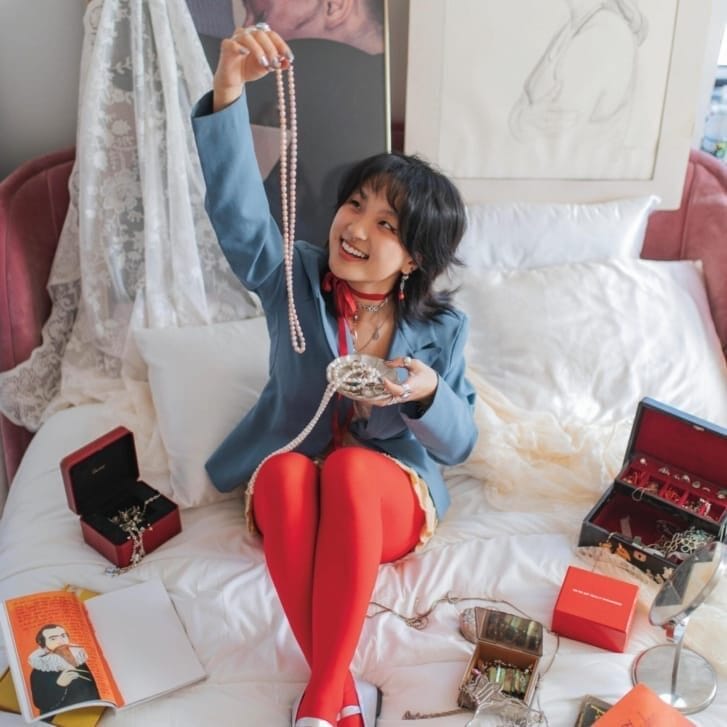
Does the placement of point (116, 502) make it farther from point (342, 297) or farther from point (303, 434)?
point (342, 297)

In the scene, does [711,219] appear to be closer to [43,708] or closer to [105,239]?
[105,239]

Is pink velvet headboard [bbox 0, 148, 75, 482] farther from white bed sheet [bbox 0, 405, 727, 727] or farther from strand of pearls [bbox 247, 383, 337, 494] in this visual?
strand of pearls [bbox 247, 383, 337, 494]

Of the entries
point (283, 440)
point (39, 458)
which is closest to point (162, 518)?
point (283, 440)

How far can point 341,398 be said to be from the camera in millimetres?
1436

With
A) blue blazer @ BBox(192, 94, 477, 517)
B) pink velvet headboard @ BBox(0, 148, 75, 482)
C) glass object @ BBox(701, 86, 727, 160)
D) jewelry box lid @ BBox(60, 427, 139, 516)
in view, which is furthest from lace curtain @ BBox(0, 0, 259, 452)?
glass object @ BBox(701, 86, 727, 160)

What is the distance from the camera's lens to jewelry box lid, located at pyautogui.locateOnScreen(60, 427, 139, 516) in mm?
1383

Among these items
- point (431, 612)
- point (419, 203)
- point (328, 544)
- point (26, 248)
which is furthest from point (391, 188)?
point (26, 248)

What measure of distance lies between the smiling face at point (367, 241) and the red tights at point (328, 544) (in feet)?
0.99

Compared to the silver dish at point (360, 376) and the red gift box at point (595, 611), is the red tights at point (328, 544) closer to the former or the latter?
the silver dish at point (360, 376)

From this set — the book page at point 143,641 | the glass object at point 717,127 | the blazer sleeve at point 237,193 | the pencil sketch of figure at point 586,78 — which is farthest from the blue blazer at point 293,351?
the glass object at point 717,127

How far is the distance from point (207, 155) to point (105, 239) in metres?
0.66

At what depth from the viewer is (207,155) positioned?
118 centimetres

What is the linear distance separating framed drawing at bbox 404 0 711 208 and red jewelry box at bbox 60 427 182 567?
3.33ft

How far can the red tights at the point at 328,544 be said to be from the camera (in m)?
1.16
